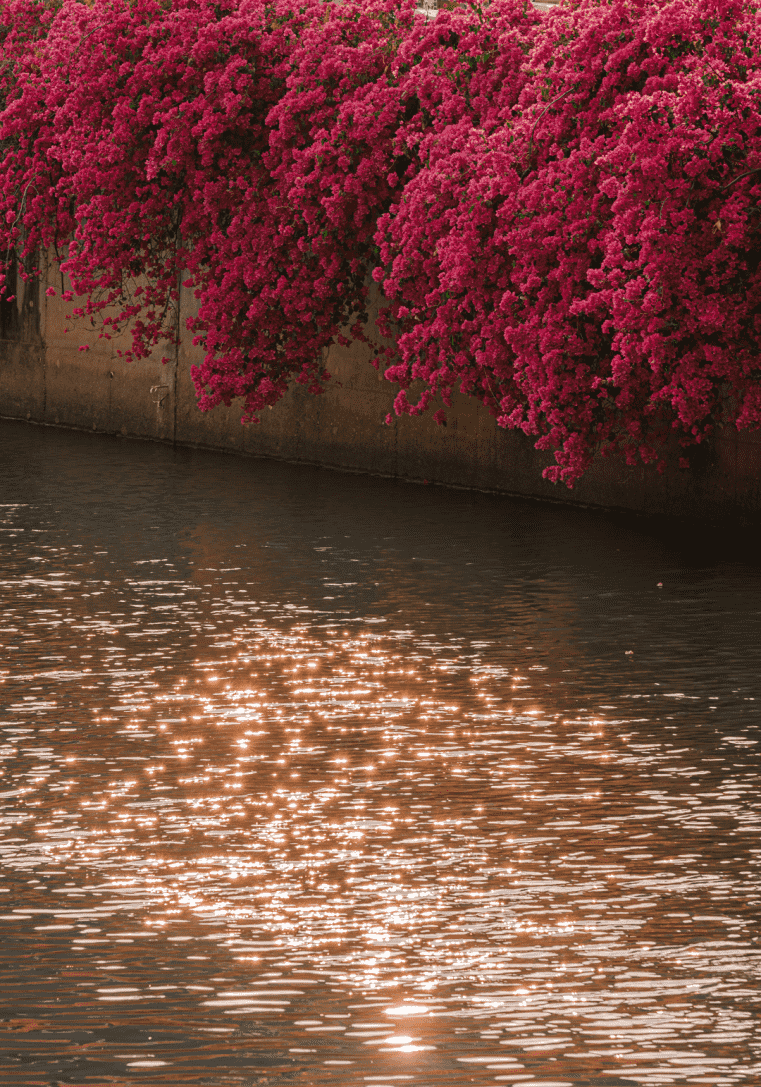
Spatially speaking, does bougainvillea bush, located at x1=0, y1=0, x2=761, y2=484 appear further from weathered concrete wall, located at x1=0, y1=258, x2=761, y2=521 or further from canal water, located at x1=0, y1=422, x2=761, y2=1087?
canal water, located at x1=0, y1=422, x2=761, y2=1087

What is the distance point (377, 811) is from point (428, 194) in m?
6.82

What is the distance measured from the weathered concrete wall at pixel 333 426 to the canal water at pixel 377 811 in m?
0.97

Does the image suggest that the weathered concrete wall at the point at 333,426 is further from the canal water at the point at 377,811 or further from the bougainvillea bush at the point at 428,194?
the canal water at the point at 377,811

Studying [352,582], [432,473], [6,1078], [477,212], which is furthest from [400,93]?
[6,1078]

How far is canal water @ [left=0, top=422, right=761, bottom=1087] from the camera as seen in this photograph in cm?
457

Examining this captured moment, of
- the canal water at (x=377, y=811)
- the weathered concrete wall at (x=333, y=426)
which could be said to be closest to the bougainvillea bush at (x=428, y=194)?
the weathered concrete wall at (x=333, y=426)

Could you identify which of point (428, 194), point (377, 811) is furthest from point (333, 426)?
point (377, 811)

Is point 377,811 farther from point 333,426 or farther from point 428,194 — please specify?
point 333,426

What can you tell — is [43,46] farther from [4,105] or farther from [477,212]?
[477,212]

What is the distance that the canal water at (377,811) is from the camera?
180 inches

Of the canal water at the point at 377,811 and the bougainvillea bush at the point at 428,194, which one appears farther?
the bougainvillea bush at the point at 428,194

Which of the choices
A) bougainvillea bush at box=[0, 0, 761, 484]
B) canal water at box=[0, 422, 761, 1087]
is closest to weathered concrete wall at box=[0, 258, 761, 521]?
bougainvillea bush at box=[0, 0, 761, 484]

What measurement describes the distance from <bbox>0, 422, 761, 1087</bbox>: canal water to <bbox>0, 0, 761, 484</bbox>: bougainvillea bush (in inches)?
46.6

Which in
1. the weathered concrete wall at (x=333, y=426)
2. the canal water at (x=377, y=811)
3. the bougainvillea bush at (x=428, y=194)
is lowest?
the canal water at (x=377, y=811)
